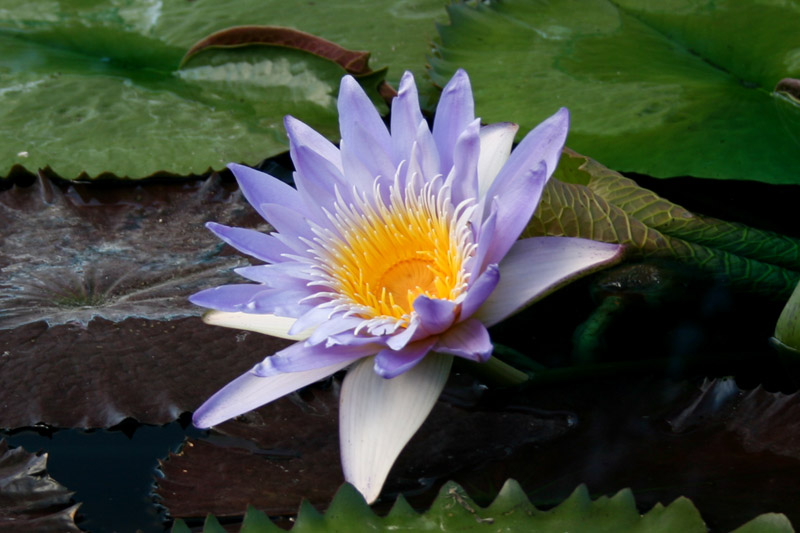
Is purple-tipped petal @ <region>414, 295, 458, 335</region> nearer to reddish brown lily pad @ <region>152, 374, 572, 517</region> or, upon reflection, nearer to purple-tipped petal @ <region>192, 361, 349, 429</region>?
purple-tipped petal @ <region>192, 361, 349, 429</region>

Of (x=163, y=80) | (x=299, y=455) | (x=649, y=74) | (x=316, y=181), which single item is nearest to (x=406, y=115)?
(x=316, y=181)

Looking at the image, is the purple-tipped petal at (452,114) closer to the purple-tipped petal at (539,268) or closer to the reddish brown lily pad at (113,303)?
the purple-tipped petal at (539,268)

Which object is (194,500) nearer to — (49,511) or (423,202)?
(49,511)

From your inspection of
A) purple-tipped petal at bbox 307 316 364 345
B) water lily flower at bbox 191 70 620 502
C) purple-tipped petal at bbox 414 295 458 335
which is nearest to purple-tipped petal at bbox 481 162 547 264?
water lily flower at bbox 191 70 620 502

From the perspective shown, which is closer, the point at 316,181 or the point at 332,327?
the point at 332,327

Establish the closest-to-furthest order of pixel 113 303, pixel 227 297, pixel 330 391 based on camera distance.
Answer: pixel 227 297, pixel 330 391, pixel 113 303

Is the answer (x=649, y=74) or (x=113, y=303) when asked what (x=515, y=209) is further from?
(x=649, y=74)

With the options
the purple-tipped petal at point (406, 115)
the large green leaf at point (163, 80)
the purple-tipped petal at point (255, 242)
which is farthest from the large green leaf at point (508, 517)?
the large green leaf at point (163, 80)
